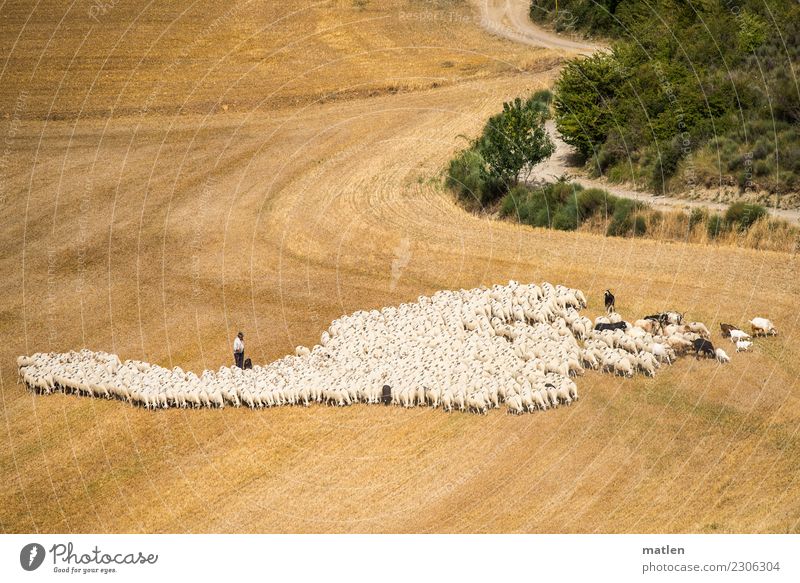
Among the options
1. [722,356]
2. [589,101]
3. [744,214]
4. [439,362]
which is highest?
[589,101]

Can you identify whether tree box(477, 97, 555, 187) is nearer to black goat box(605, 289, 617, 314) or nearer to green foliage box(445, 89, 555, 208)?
green foliage box(445, 89, 555, 208)

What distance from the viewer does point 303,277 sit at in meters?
46.9

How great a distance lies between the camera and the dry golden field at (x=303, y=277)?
97.5 feet

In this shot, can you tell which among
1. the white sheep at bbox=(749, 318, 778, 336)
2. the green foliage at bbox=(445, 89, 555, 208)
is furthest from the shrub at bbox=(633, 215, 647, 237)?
the white sheep at bbox=(749, 318, 778, 336)

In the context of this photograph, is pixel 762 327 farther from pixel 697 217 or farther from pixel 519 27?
pixel 519 27

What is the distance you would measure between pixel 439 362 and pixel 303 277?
13.4 meters

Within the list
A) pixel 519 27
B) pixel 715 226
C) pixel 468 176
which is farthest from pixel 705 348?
pixel 519 27

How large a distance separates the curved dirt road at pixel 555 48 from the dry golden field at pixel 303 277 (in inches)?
92.6

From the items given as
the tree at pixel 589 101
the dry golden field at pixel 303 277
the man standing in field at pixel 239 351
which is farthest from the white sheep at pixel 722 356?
the tree at pixel 589 101

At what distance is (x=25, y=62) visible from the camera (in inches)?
2842

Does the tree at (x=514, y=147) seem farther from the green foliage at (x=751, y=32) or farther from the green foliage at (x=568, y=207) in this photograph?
the green foliage at (x=751, y=32)

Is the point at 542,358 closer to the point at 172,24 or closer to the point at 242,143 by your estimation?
the point at 242,143

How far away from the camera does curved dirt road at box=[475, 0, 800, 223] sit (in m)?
49.3

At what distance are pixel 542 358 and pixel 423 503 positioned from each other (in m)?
7.48
